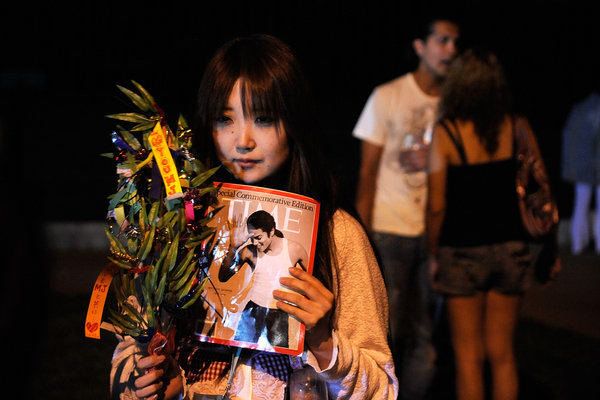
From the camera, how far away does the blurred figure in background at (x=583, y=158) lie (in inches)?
291

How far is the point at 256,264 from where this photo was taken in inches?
65.8

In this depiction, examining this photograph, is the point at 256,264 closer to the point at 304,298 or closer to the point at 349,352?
the point at 304,298

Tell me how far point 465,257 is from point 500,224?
24cm

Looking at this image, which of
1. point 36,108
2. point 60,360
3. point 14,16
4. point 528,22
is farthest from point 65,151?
point 528,22

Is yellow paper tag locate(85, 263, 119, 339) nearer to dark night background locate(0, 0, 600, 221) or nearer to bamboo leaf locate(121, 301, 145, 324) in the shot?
bamboo leaf locate(121, 301, 145, 324)

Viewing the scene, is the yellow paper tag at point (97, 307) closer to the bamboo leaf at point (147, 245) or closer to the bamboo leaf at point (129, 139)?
the bamboo leaf at point (147, 245)

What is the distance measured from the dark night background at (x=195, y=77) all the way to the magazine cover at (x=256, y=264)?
3754mm

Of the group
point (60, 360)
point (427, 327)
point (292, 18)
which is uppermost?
point (292, 18)

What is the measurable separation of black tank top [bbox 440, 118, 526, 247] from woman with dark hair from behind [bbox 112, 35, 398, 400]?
175 centimetres

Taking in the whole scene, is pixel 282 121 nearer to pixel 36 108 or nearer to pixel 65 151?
pixel 65 151

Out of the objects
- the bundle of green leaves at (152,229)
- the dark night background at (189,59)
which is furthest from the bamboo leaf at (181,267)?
the dark night background at (189,59)

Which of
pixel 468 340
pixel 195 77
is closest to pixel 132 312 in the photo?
pixel 468 340

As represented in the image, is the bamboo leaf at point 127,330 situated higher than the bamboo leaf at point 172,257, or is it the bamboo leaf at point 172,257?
the bamboo leaf at point 172,257

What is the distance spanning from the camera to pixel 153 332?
162 centimetres
